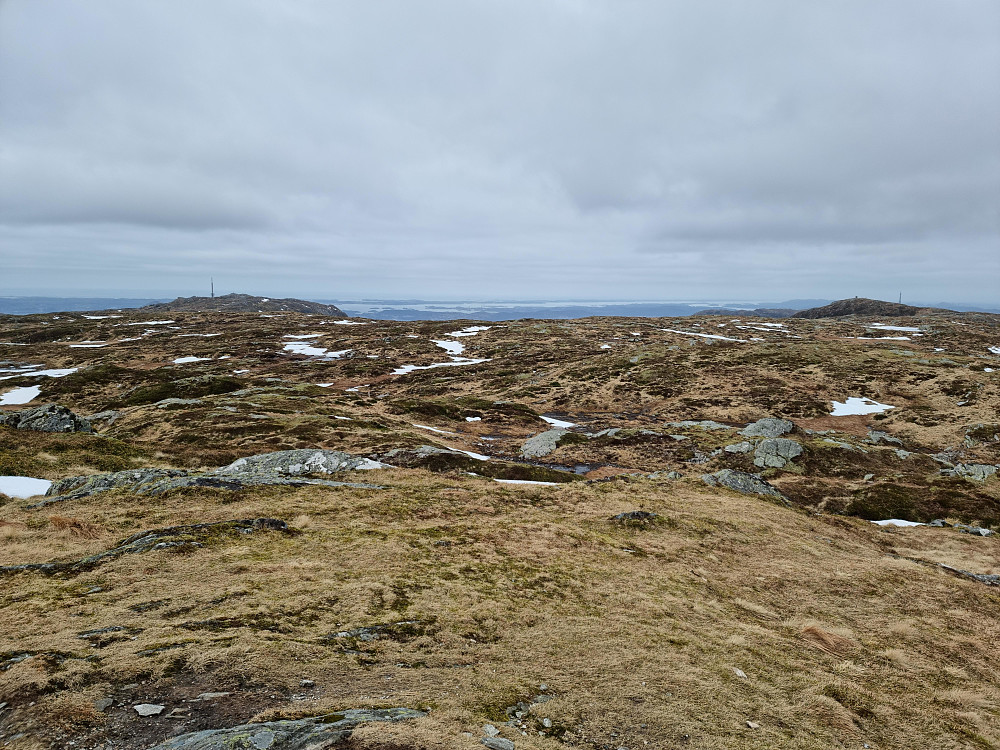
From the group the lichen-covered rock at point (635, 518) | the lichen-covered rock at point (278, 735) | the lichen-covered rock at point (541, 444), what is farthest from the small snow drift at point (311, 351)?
the lichen-covered rock at point (278, 735)

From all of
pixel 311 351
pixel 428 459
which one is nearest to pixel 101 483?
pixel 428 459

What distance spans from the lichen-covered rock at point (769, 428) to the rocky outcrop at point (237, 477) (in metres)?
40.2

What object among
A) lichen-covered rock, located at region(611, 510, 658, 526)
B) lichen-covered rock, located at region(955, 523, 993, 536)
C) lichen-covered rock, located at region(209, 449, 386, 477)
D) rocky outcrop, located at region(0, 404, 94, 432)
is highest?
rocky outcrop, located at region(0, 404, 94, 432)

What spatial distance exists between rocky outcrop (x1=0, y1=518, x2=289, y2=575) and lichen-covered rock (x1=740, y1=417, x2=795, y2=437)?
47616 millimetres

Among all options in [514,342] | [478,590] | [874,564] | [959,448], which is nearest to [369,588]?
[478,590]

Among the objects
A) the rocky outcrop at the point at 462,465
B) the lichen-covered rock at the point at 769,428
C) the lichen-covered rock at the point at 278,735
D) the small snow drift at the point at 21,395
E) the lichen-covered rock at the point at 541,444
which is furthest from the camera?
the small snow drift at the point at 21,395

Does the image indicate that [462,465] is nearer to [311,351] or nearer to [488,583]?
[488,583]

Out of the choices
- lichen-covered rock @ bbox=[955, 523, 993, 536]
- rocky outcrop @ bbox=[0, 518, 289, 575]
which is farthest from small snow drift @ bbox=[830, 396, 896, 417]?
rocky outcrop @ bbox=[0, 518, 289, 575]

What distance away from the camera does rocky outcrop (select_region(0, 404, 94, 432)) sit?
32000mm

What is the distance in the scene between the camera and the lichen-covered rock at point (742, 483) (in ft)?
109

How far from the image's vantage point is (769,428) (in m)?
50.0

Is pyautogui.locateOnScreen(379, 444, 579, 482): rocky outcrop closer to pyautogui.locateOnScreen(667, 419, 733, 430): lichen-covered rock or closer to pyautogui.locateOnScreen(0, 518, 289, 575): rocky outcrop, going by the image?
pyautogui.locateOnScreen(0, 518, 289, 575): rocky outcrop

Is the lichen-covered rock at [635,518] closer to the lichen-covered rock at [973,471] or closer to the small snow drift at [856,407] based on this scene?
the lichen-covered rock at [973,471]

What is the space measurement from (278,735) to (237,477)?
70.7ft
